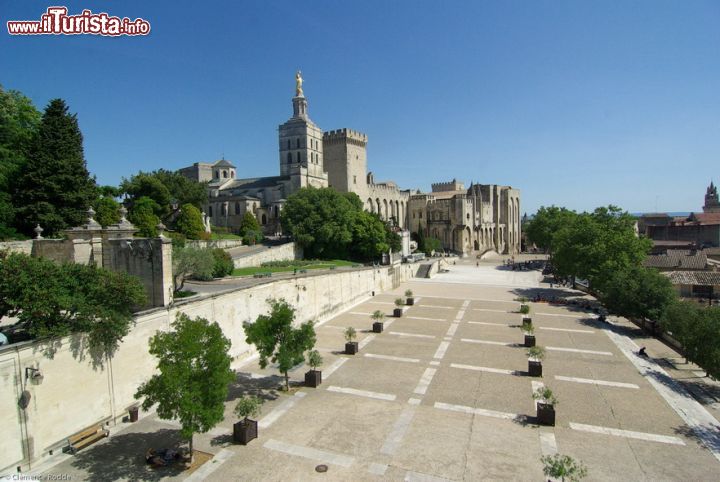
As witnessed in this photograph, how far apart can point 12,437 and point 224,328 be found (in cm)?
811

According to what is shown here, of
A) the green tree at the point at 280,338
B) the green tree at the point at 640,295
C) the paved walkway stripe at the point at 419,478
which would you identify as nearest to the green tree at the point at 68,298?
the green tree at the point at 280,338

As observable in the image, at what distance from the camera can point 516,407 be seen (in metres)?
13.1

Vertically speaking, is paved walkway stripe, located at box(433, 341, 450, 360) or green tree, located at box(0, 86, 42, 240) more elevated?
green tree, located at box(0, 86, 42, 240)

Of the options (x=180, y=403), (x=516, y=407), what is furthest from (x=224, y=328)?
(x=516, y=407)

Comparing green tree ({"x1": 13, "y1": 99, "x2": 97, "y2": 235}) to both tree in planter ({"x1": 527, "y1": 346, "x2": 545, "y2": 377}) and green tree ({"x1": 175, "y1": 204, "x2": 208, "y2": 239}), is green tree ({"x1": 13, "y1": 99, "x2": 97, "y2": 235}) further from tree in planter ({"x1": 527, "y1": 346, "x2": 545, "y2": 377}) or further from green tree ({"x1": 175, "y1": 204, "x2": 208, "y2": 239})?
tree in planter ({"x1": 527, "y1": 346, "x2": 545, "y2": 377})

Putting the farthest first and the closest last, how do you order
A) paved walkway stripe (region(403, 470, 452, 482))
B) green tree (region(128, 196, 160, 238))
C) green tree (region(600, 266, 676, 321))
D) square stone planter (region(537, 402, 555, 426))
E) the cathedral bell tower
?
the cathedral bell tower < green tree (region(128, 196, 160, 238)) < green tree (region(600, 266, 676, 321)) < square stone planter (region(537, 402, 555, 426)) < paved walkway stripe (region(403, 470, 452, 482))

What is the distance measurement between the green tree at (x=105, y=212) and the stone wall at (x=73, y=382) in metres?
15.7

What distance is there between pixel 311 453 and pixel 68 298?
7428 mm

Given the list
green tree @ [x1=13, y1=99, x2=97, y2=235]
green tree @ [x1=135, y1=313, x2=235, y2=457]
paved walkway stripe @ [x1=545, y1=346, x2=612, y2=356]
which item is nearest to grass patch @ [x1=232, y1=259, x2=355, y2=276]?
green tree @ [x1=13, y1=99, x2=97, y2=235]

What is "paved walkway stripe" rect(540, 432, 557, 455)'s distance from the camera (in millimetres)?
10579

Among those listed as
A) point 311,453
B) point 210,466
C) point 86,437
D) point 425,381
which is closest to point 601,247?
point 425,381

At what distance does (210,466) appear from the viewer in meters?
10.0

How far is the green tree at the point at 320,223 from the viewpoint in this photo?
40.6 metres

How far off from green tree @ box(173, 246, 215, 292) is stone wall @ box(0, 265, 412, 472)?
336 cm
